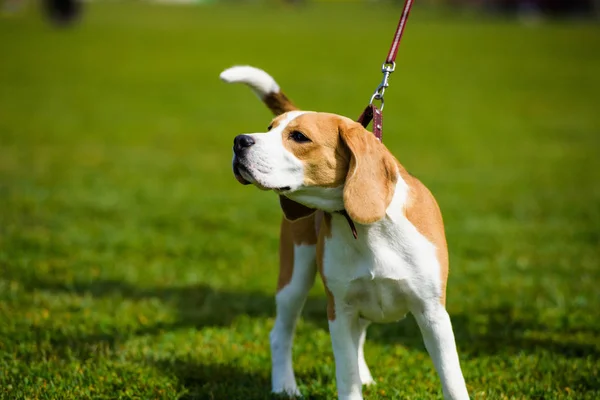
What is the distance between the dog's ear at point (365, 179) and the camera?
3.40 meters

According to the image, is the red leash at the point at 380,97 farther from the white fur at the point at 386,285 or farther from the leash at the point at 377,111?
the white fur at the point at 386,285

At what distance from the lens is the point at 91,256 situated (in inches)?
297

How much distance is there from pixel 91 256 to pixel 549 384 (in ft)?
15.3

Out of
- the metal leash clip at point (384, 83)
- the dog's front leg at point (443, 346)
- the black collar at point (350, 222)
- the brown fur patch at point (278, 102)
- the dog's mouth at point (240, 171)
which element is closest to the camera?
the dog's mouth at point (240, 171)

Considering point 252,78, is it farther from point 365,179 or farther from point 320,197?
point 365,179

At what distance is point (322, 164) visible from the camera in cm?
356

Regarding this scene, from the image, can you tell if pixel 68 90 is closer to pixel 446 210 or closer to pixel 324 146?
pixel 446 210

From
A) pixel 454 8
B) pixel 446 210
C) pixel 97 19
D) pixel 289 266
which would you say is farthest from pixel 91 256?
pixel 454 8

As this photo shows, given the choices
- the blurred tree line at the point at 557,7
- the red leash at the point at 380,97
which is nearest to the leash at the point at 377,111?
the red leash at the point at 380,97

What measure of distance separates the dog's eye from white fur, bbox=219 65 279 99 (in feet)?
3.49

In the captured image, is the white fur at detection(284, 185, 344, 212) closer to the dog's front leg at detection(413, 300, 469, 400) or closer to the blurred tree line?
the dog's front leg at detection(413, 300, 469, 400)

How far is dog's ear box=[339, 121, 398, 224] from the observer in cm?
340

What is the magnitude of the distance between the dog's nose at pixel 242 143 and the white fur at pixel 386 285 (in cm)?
59

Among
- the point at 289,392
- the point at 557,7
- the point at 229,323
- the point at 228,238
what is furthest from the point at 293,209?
the point at 557,7
